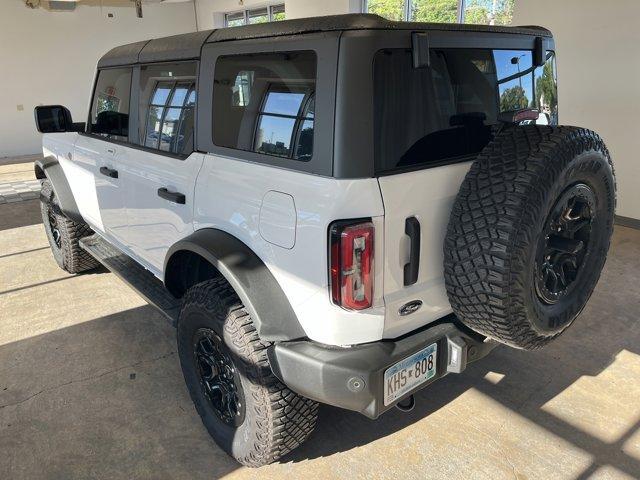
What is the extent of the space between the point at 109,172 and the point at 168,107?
726 millimetres

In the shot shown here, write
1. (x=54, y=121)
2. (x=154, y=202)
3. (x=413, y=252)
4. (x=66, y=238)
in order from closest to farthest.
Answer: (x=413, y=252) < (x=154, y=202) < (x=54, y=121) < (x=66, y=238)

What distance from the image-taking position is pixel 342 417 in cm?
237

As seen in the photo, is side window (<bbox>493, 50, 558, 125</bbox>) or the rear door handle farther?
side window (<bbox>493, 50, 558, 125</bbox>)

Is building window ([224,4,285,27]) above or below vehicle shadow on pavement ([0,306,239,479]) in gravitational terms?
above

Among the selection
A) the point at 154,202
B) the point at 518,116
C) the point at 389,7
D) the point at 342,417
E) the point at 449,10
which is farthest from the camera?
the point at 389,7

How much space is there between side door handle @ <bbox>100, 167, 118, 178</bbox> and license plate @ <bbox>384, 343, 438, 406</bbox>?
2.03 meters

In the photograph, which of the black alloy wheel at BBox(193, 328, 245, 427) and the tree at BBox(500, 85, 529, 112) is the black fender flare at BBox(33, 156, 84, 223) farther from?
the tree at BBox(500, 85, 529, 112)

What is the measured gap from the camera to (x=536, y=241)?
160cm

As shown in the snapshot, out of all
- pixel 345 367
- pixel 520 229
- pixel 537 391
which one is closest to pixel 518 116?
pixel 520 229

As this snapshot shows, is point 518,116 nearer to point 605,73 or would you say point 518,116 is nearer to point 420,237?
point 420,237

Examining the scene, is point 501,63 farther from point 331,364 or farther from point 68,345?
point 68,345

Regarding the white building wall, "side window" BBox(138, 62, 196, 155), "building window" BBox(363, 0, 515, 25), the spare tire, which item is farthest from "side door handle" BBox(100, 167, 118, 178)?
the white building wall

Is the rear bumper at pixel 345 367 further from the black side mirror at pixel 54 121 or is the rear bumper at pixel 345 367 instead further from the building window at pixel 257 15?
the building window at pixel 257 15

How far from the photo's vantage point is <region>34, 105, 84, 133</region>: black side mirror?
11.4 ft
